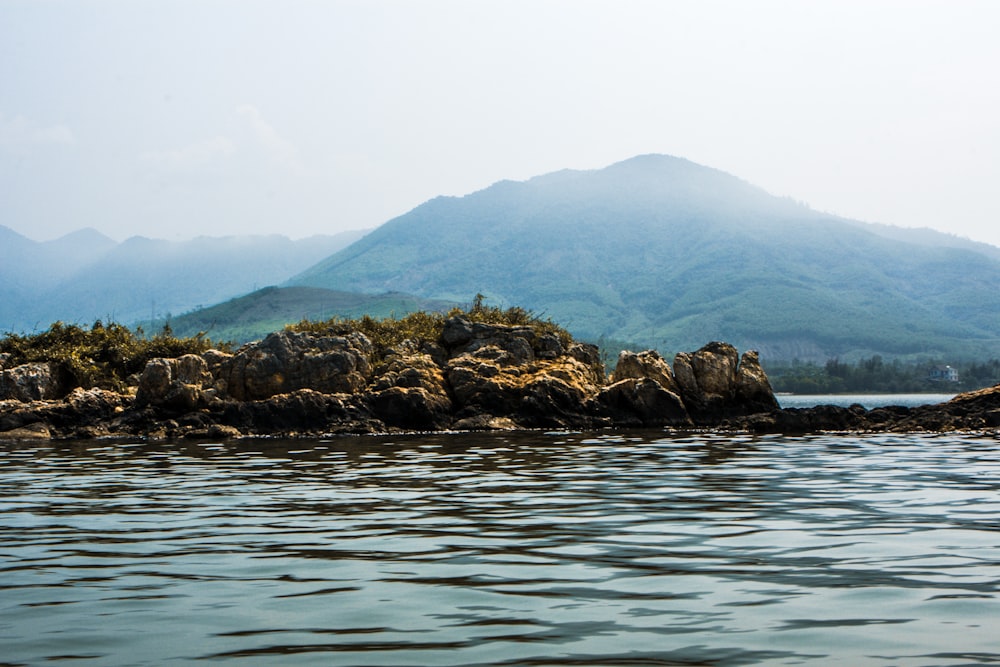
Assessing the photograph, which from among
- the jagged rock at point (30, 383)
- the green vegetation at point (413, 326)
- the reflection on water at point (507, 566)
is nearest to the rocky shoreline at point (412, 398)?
the jagged rock at point (30, 383)

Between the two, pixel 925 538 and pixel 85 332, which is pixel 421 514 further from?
pixel 85 332

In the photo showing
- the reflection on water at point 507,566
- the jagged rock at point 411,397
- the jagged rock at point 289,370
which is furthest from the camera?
the jagged rock at point 289,370

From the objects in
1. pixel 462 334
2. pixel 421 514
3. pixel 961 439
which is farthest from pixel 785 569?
pixel 462 334

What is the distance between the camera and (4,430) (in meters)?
35.1

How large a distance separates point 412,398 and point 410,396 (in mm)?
101

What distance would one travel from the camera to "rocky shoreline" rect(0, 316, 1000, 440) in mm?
35500

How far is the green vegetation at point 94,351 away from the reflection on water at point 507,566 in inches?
769

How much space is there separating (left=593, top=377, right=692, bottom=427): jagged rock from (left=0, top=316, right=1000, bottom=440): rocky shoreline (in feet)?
0.14

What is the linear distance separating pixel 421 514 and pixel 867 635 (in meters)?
8.55

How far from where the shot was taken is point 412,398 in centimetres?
3641

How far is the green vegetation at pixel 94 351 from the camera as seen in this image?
4059cm

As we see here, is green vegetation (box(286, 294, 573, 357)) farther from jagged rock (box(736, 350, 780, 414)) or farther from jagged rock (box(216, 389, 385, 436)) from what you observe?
jagged rock (box(736, 350, 780, 414))

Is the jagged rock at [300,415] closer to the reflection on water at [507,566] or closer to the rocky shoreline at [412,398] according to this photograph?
the rocky shoreline at [412,398]

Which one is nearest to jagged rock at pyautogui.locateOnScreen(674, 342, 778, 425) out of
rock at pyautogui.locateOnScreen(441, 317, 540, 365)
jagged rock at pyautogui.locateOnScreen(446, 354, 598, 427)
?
jagged rock at pyautogui.locateOnScreen(446, 354, 598, 427)
